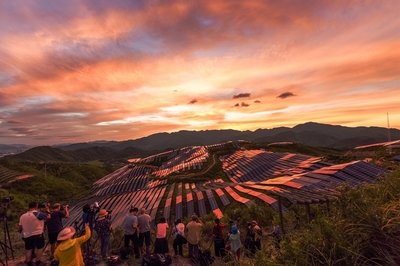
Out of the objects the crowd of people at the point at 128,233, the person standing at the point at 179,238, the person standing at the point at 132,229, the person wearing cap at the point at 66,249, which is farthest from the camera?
the person standing at the point at 179,238

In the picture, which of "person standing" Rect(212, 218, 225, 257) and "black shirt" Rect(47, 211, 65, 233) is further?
"person standing" Rect(212, 218, 225, 257)

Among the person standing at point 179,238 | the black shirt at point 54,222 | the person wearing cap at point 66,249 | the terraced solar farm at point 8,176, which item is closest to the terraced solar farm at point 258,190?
the person standing at point 179,238

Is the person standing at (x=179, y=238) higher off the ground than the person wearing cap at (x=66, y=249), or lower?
lower

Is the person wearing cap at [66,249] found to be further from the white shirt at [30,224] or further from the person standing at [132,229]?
the person standing at [132,229]

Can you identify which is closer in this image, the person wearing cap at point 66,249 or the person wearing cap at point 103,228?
the person wearing cap at point 66,249

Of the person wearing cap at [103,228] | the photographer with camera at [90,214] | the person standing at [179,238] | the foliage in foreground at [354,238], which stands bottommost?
the person standing at [179,238]

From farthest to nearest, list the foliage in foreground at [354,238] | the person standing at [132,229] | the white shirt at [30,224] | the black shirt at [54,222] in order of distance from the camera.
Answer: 1. the person standing at [132,229]
2. the black shirt at [54,222]
3. the white shirt at [30,224]
4. the foliage in foreground at [354,238]

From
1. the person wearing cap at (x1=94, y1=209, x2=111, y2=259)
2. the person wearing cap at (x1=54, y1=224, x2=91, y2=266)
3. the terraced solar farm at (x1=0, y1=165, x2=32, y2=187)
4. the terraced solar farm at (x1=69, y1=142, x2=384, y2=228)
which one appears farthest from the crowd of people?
the terraced solar farm at (x1=0, y1=165, x2=32, y2=187)

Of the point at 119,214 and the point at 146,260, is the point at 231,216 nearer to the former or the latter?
the point at 146,260

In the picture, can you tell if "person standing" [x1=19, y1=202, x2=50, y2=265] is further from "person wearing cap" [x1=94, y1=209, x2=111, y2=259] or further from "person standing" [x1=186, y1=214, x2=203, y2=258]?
"person standing" [x1=186, y1=214, x2=203, y2=258]
